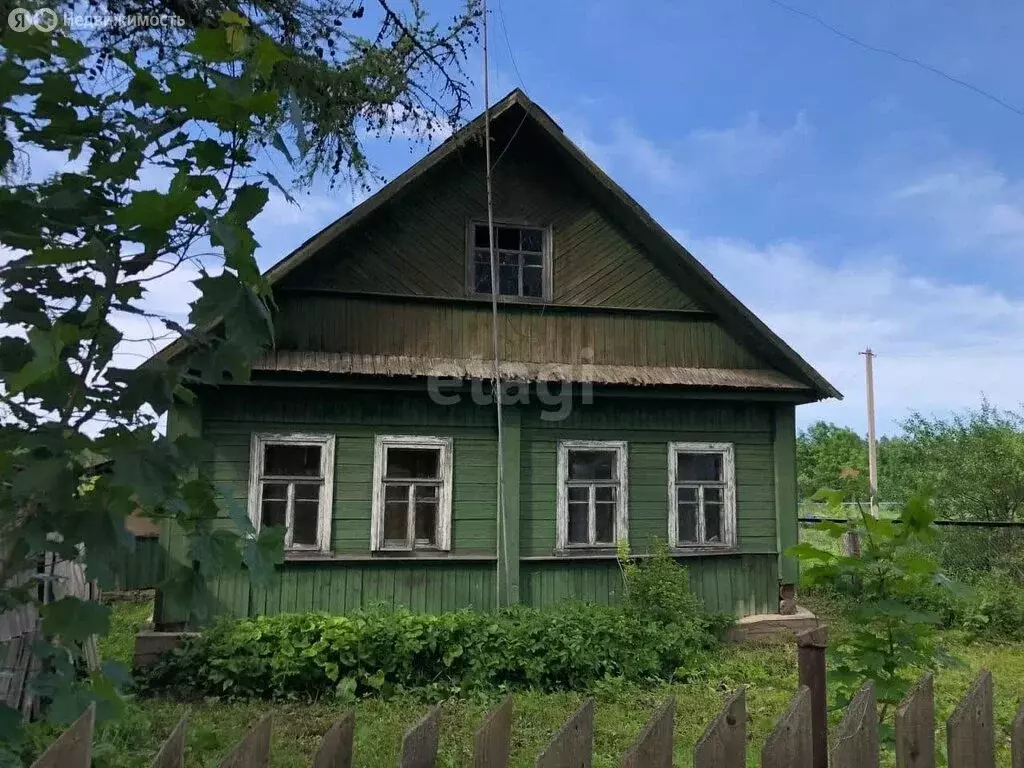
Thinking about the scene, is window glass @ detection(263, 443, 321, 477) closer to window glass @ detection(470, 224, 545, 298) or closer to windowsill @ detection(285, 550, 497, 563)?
windowsill @ detection(285, 550, 497, 563)

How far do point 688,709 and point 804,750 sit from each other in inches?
193

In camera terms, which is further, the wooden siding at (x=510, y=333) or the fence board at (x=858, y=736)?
the wooden siding at (x=510, y=333)

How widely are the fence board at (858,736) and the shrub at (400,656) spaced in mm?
5338

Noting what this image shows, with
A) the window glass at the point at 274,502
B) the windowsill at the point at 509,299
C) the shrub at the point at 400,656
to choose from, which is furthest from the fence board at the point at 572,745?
the windowsill at the point at 509,299

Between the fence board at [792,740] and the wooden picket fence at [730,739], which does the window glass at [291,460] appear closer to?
the wooden picket fence at [730,739]

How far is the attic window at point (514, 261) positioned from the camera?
9359 millimetres

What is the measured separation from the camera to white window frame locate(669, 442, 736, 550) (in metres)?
9.33

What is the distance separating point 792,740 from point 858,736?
25cm

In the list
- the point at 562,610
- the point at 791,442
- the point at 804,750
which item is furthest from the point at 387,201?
the point at 804,750

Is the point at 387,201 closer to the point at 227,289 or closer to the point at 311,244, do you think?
the point at 311,244

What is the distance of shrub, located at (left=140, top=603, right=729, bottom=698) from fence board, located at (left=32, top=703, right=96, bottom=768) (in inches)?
230

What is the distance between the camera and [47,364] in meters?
1.10

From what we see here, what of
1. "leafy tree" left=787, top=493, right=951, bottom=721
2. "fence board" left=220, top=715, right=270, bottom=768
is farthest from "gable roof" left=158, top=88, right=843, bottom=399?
"fence board" left=220, top=715, right=270, bottom=768

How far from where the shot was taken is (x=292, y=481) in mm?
8367
